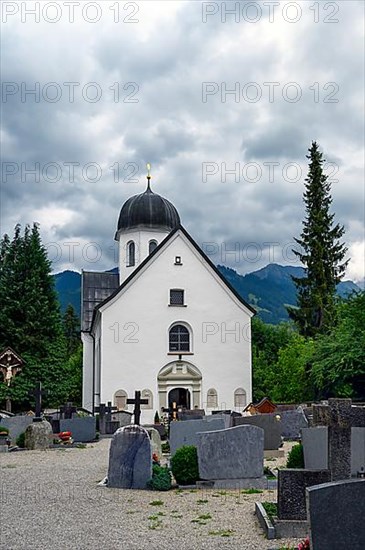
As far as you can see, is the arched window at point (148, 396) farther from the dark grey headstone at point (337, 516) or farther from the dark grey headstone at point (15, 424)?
the dark grey headstone at point (337, 516)

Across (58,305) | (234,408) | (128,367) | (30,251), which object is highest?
(30,251)

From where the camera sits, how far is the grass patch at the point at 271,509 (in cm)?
860

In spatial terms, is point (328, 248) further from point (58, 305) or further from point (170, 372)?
point (58, 305)

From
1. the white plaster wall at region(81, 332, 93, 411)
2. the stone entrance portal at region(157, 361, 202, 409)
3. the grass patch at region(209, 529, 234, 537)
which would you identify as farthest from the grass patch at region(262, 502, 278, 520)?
the white plaster wall at region(81, 332, 93, 411)

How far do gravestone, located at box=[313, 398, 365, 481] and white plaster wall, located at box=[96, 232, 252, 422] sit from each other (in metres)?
26.5

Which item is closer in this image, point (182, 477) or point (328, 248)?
point (182, 477)

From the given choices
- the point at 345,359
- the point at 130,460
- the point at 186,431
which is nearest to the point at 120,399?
the point at 345,359

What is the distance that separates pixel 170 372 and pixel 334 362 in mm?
9979

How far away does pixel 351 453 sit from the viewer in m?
8.34

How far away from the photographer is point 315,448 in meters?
10.6

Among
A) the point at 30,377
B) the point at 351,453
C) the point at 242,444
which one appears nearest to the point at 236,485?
the point at 242,444

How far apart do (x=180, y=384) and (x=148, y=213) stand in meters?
12.7

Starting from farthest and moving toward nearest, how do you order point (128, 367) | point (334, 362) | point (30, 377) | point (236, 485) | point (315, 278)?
point (315, 278) < point (30, 377) < point (128, 367) < point (334, 362) < point (236, 485)

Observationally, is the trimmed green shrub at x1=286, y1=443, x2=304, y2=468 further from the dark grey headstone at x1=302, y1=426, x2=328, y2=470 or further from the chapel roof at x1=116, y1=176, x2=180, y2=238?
the chapel roof at x1=116, y1=176, x2=180, y2=238
